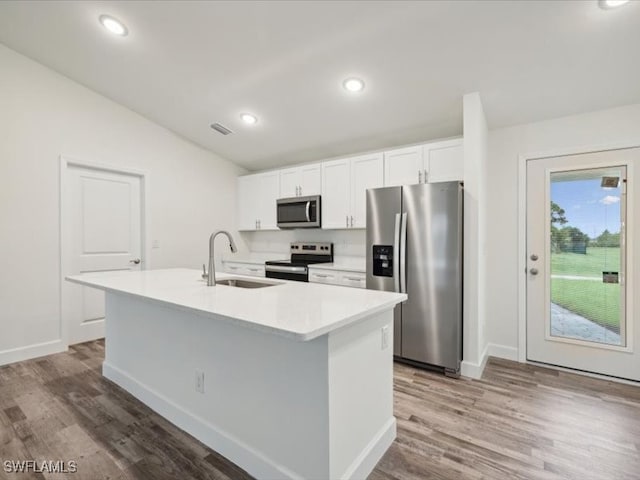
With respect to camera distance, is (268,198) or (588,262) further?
(268,198)

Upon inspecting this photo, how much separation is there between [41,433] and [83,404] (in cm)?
33

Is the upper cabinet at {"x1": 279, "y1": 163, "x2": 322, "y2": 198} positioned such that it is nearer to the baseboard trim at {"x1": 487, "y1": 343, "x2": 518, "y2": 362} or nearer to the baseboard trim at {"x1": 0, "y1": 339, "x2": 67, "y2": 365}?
the baseboard trim at {"x1": 487, "y1": 343, "x2": 518, "y2": 362}

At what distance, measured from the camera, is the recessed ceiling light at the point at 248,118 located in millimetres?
3658

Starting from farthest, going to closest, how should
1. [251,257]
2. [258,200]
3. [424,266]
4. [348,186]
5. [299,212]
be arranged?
[251,257]
[258,200]
[299,212]
[348,186]
[424,266]

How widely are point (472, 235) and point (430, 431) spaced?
1.60 m

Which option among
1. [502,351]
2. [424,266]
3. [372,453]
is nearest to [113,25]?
[424,266]

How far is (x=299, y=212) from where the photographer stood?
13.7ft

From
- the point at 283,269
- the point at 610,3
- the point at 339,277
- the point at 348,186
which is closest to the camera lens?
the point at 610,3

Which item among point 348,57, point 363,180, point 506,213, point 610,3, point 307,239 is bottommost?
point 307,239

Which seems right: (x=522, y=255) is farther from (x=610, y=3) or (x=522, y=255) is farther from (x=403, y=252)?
(x=610, y=3)

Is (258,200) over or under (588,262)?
over

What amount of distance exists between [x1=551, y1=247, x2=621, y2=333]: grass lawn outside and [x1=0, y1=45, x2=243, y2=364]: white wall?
4535 mm

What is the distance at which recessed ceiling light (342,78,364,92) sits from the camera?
9.12 feet

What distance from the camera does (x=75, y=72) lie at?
332 centimetres
